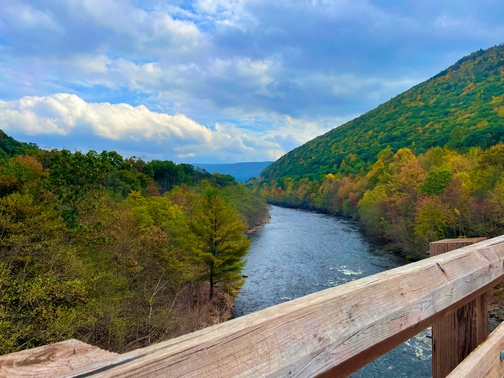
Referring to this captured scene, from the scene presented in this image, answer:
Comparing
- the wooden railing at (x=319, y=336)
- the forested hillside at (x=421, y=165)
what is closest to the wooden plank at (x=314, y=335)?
the wooden railing at (x=319, y=336)

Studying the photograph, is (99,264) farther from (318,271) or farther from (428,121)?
(428,121)

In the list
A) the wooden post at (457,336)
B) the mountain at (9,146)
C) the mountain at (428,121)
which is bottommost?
the wooden post at (457,336)

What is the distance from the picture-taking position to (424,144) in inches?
2985

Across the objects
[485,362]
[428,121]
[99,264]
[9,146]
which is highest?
[428,121]

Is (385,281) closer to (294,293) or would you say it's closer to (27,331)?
(27,331)

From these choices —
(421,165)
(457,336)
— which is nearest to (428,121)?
(421,165)

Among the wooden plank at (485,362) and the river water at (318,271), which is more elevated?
the wooden plank at (485,362)

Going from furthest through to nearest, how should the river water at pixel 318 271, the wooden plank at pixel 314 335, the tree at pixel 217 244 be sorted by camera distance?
the tree at pixel 217 244 < the river water at pixel 318 271 < the wooden plank at pixel 314 335

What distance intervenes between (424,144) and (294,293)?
68.8 meters

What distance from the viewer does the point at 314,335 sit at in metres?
0.79

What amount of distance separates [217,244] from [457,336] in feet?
69.1

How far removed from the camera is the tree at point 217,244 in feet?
68.4

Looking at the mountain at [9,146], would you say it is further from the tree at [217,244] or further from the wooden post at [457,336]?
the wooden post at [457,336]

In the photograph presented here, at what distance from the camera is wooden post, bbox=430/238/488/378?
146 centimetres
